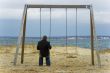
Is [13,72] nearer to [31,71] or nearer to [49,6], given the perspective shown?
[31,71]

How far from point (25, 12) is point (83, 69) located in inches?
157

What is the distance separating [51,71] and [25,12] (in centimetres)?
399

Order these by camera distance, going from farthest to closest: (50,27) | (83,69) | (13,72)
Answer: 1. (50,27)
2. (83,69)
3. (13,72)

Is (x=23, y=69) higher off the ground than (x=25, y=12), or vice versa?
(x=25, y=12)

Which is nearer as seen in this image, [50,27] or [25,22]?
[25,22]

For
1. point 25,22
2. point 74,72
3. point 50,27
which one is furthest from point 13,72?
point 50,27

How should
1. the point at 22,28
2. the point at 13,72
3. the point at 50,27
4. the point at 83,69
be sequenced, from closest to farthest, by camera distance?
the point at 13,72
the point at 83,69
the point at 22,28
the point at 50,27

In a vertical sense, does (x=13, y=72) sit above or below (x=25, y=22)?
below

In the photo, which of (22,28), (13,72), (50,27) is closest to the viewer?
(13,72)

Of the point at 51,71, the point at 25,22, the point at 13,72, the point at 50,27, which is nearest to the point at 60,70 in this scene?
the point at 51,71

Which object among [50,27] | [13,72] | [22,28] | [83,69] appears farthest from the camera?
[50,27]

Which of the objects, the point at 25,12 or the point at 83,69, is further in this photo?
the point at 25,12

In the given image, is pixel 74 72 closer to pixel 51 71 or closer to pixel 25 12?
pixel 51 71

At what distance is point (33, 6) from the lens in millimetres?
23047
